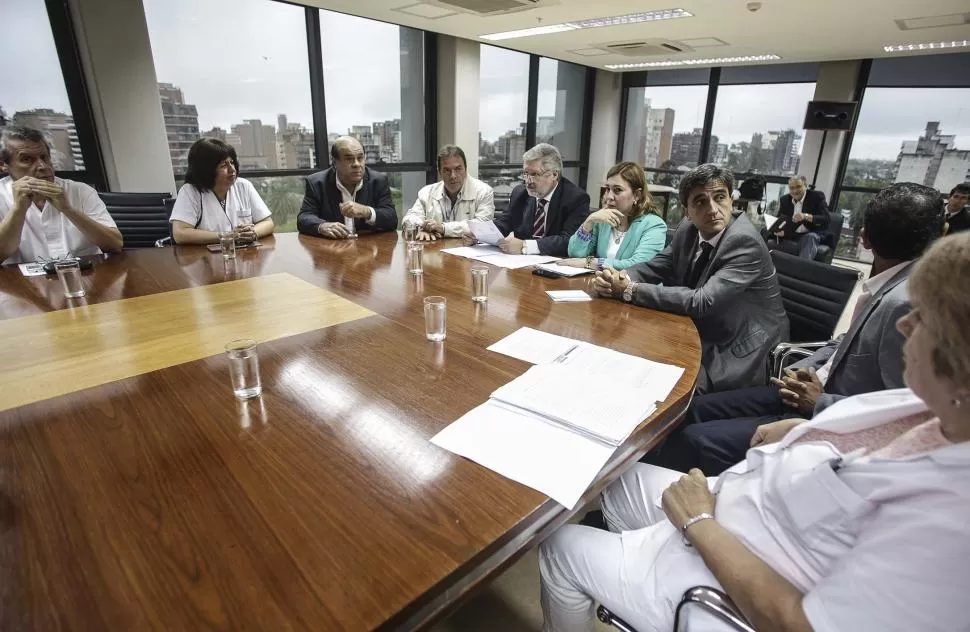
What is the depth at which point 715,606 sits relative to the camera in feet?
2.71

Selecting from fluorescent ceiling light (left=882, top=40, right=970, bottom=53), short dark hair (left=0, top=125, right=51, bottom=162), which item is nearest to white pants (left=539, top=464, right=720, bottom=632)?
short dark hair (left=0, top=125, right=51, bottom=162)

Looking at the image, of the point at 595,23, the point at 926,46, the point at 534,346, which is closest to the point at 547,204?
the point at 534,346

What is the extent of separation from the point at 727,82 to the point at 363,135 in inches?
240

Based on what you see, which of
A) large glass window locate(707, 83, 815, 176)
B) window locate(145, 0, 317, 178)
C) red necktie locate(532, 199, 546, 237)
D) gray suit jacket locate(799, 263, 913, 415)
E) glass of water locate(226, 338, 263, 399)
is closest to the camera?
glass of water locate(226, 338, 263, 399)

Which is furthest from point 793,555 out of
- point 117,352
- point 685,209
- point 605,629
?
point 117,352

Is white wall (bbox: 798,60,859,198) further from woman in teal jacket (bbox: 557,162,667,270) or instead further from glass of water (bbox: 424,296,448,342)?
glass of water (bbox: 424,296,448,342)

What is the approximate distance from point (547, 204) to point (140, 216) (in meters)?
2.78

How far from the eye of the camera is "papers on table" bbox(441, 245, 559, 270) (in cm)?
244

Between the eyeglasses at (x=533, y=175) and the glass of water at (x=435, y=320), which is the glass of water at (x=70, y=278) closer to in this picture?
the glass of water at (x=435, y=320)

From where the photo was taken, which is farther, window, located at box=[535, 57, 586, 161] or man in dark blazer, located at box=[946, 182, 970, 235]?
window, located at box=[535, 57, 586, 161]

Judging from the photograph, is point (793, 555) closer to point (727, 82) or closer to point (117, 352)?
point (117, 352)

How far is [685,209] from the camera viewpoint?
2051 millimetres

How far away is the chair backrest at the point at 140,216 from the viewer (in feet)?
10.5

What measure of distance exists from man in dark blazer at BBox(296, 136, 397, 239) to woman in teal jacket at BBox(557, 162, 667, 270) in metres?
1.34
